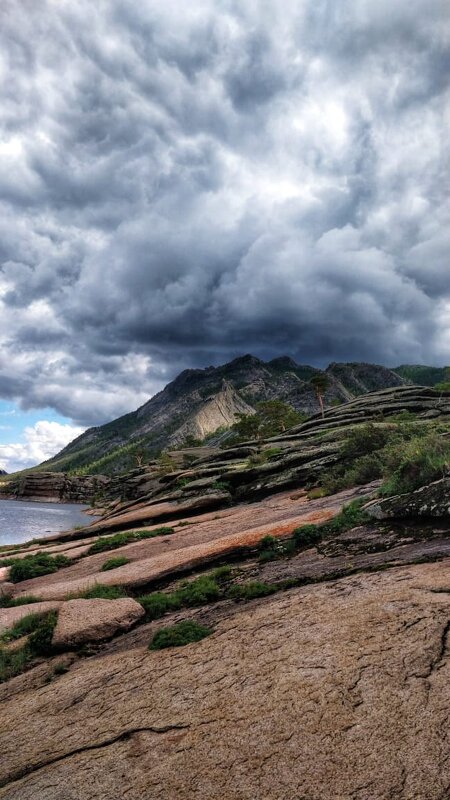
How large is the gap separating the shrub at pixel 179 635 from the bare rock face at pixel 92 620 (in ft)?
6.92

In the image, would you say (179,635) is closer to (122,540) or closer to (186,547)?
(186,547)

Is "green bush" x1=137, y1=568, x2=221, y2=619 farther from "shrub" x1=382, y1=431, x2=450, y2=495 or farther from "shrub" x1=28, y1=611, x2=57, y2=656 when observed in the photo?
"shrub" x1=382, y1=431, x2=450, y2=495

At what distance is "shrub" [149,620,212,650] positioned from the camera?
866 centimetres

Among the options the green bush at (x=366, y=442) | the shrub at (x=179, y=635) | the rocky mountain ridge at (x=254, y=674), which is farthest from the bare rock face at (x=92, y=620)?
the green bush at (x=366, y=442)

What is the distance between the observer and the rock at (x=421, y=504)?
11.8 metres

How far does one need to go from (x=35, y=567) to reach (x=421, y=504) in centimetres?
1968

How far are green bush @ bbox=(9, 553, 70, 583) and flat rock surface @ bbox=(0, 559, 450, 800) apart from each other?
14197mm

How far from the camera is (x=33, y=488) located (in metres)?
179

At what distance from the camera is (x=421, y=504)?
1250cm

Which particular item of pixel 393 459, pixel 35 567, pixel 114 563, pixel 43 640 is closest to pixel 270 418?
pixel 393 459

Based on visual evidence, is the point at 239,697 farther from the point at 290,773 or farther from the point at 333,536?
the point at 333,536

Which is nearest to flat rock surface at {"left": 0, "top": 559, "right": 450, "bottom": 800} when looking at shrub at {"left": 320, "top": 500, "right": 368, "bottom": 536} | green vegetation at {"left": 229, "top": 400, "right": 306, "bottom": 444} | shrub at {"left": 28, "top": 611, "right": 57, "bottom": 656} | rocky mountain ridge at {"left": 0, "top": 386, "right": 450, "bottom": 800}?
rocky mountain ridge at {"left": 0, "top": 386, "right": 450, "bottom": 800}

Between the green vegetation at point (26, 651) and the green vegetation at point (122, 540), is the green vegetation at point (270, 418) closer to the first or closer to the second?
the green vegetation at point (122, 540)

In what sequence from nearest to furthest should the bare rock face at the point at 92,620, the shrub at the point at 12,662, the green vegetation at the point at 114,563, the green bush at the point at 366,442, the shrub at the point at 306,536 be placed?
the shrub at the point at 12,662, the bare rock face at the point at 92,620, the shrub at the point at 306,536, the green vegetation at the point at 114,563, the green bush at the point at 366,442
